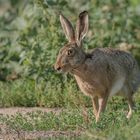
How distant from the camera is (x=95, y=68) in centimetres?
884

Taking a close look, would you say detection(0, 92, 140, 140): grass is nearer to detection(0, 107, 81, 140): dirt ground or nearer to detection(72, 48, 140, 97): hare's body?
detection(0, 107, 81, 140): dirt ground

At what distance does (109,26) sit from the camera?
39.2 ft

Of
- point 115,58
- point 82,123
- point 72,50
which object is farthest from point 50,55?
point 82,123

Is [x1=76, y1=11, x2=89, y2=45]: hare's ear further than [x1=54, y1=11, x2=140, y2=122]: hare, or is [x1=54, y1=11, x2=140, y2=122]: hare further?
[x1=76, y1=11, x2=89, y2=45]: hare's ear

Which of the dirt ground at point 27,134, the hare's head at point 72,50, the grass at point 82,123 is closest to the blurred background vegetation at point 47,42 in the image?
the grass at point 82,123

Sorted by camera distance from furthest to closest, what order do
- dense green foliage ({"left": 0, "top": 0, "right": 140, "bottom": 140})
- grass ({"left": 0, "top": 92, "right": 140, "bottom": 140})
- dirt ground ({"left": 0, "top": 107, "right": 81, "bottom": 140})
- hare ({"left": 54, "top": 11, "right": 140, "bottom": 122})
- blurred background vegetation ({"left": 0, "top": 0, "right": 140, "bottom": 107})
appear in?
blurred background vegetation ({"left": 0, "top": 0, "right": 140, "bottom": 107})
hare ({"left": 54, "top": 11, "right": 140, "bottom": 122})
dense green foliage ({"left": 0, "top": 0, "right": 140, "bottom": 140})
dirt ground ({"left": 0, "top": 107, "right": 81, "bottom": 140})
grass ({"left": 0, "top": 92, "right": 140, "bottom": 140})

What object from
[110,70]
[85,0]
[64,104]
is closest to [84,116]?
[110,70]

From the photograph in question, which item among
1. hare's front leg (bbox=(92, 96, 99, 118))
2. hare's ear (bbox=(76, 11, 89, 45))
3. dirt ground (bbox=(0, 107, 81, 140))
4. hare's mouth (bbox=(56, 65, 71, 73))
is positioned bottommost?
dirt ground (bbox=(0, 107, 81, 140))

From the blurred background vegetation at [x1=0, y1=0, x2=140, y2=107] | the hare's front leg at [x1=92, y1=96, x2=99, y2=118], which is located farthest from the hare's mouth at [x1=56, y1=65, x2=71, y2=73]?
the blurred background vegetation at [x1=0, y1=0, x2=140, y2=107]

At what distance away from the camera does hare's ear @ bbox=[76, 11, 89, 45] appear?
8875mm

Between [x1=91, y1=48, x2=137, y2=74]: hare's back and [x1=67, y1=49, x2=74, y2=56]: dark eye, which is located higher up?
[x1=67, y1=49, x2=74, y2=56]: dark eye

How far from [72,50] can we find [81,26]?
1.58ft

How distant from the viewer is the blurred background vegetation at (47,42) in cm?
1021

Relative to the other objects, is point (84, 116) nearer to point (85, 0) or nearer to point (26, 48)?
point (26, 48)
